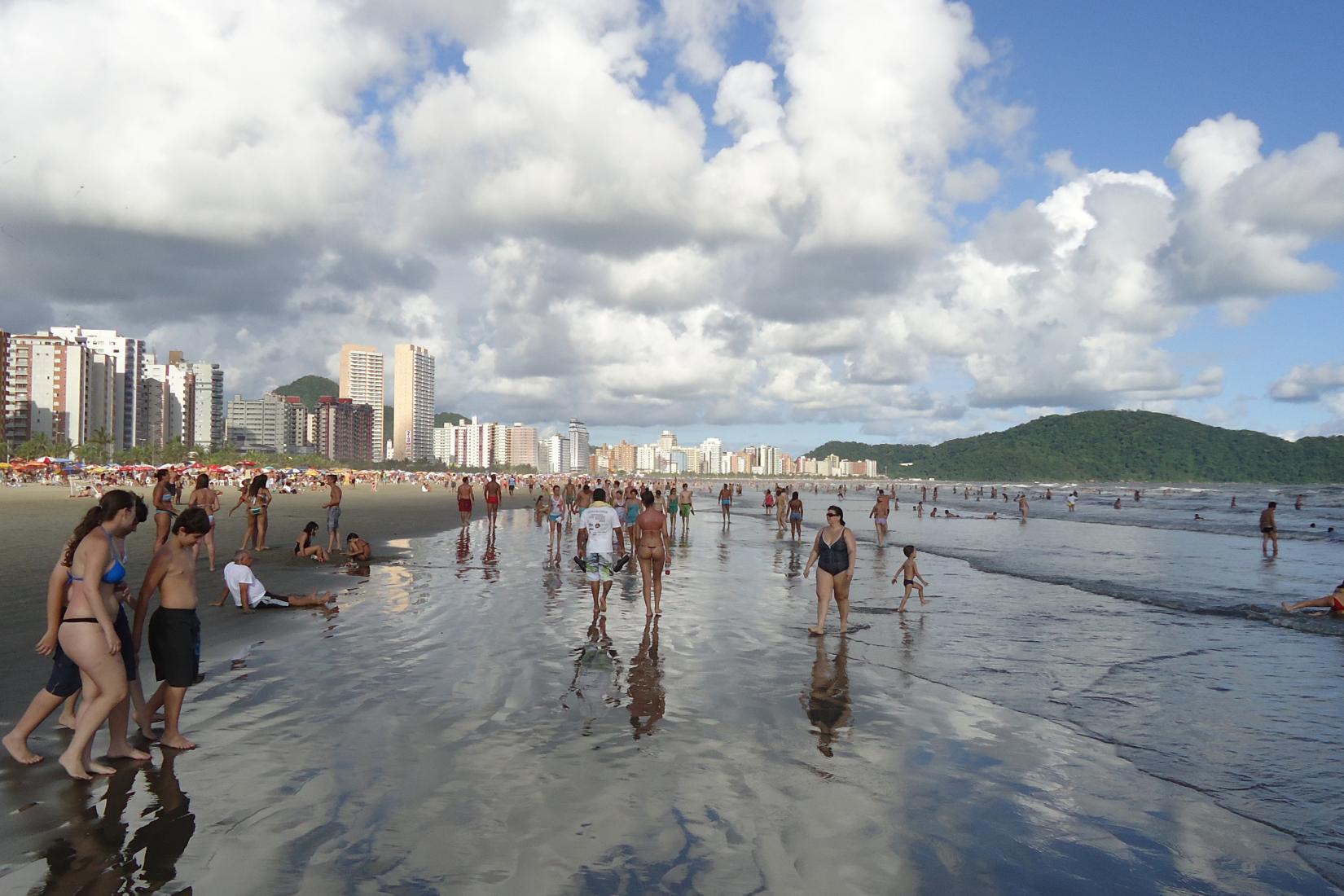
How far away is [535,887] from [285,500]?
52.9 m

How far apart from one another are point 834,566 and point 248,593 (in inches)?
358

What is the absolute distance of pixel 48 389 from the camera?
405 ft

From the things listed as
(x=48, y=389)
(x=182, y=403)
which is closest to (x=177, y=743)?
(x=48, y=389)

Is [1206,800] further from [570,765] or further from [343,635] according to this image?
[343,635]

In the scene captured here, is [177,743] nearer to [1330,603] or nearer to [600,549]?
[600,549]

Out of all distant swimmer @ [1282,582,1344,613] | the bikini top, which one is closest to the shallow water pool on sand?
the bikini top

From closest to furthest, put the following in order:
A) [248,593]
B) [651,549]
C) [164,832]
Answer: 1. [164,832]
2. [248,593]
3. [651,549]

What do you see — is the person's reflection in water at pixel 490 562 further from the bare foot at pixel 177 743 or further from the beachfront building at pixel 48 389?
the beachfront building at pixel 48 389

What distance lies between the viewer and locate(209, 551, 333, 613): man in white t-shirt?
1155cm

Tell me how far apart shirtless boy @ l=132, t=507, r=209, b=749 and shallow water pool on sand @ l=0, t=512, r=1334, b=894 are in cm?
62

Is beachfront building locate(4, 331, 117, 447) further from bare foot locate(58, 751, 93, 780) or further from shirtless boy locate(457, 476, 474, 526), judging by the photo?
bare foot locate(58, 751, 93, 780)

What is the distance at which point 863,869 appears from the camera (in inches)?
166

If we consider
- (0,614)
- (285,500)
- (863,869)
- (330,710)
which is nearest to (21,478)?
(285,500)

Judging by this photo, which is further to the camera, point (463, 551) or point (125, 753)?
point (463, 551)
